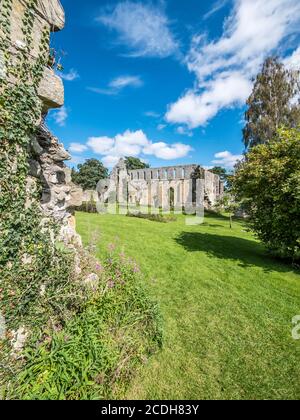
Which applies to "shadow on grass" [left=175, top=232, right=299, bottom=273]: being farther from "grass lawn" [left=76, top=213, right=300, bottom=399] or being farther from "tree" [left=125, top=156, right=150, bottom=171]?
"tree" [left=125, top=156, right=150, bottom=171]

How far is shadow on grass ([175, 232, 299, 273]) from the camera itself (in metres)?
7.13

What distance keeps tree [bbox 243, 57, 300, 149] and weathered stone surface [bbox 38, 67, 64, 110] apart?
19.6 metres

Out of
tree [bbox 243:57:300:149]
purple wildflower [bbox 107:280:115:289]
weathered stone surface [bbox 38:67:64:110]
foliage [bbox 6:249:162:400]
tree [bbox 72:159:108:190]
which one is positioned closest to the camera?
foliage [bbox 6:249:162:400]

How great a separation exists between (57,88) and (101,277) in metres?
3.27

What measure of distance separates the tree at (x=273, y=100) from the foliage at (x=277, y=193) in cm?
1345

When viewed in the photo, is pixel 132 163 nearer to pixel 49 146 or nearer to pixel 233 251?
pixel 233 251

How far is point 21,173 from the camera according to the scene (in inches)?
112

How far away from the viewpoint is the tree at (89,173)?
47.7 m

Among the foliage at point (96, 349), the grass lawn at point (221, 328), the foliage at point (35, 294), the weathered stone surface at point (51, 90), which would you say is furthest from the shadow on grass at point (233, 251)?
the weathered stone surface at point (51, 90)

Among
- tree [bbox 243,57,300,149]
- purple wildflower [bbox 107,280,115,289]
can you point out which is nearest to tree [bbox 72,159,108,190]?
tree [bbox 243,57,300,149]

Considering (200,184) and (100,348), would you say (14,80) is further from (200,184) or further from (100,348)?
(200,184)
